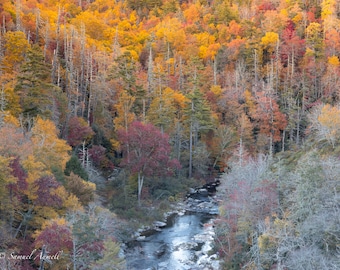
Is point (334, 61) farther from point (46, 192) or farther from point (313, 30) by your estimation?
point (46, 192)

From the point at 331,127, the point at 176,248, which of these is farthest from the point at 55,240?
the point at 331,127

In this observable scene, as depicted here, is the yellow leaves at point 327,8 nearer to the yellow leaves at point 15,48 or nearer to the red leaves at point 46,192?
the yellow leaves at point 15,48

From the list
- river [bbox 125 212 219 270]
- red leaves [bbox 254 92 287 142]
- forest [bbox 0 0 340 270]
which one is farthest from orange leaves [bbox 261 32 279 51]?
river [bbox 125 212 219 270]

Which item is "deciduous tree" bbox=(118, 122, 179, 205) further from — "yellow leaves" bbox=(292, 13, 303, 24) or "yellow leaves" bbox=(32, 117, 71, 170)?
"yellow leaves" bbox=(292, 13, 303, 24)

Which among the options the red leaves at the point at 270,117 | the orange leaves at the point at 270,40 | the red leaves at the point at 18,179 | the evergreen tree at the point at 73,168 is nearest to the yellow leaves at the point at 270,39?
the orange leaves at the point at 270,40

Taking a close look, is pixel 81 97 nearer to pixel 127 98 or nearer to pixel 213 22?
pixel 127 98

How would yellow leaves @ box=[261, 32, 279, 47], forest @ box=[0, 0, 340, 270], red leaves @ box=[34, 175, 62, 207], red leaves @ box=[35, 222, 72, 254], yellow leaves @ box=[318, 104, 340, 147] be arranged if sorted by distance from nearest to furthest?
red leaves @ box=[35, 222, 72, 254] < forest @ box=[0, 0, 340, 270] < red leaves @ box=[34, 175, 62, 207] < yellow leaves @ box=[318, 104, 340, 147] < yellow leaves @ box=[261, 32, 279, 47]
